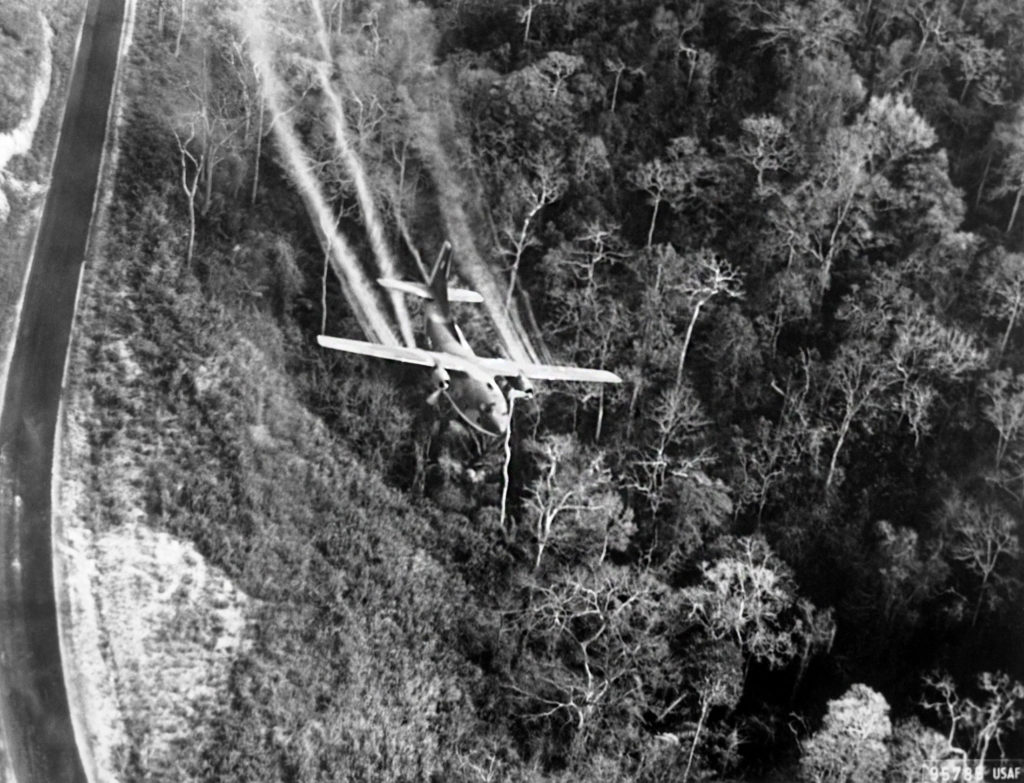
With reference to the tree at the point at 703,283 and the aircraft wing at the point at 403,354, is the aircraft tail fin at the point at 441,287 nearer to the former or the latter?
the aircraft wing at the point at 403,354

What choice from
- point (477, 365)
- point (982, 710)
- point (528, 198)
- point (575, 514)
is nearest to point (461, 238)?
point (528, 198)

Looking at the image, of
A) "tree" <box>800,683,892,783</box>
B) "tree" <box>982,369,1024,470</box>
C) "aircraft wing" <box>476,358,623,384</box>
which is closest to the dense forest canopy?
"tree" <box>800,683,892,783</box>

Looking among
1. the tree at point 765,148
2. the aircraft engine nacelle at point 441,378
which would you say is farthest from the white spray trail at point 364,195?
the tree at point 765,148

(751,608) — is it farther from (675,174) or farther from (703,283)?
(675,174)

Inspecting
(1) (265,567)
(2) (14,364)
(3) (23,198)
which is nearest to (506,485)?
(1) (265,567)

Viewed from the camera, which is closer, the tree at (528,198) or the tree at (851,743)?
the tree at (851,743)
